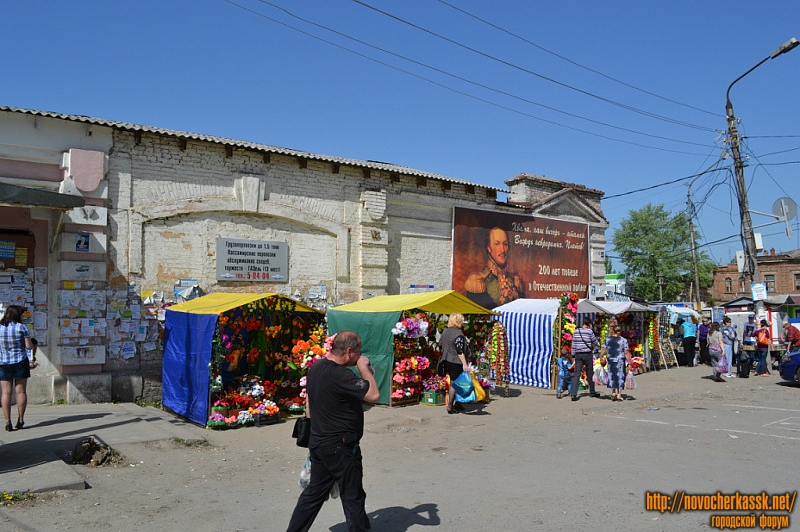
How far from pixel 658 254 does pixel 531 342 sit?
3887 cm

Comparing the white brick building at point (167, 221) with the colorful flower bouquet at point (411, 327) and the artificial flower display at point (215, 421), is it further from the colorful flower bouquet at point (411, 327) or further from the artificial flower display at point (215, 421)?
the colorful flower bouquet at point (411, 327)

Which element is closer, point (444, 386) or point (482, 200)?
point (444, 386)

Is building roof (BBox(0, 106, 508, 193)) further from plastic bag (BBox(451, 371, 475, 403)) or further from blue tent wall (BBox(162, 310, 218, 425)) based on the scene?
plastic bag (BBox(451, 371, 475, 403))

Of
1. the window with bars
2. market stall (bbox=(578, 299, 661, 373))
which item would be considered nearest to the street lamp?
market stall (bbox=(578, 299, 661, 373))

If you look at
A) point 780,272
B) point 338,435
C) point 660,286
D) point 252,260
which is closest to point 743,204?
point 252,260

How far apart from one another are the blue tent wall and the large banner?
892cm

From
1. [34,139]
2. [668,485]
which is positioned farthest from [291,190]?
[668,485]

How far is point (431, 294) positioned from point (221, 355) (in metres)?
4.76

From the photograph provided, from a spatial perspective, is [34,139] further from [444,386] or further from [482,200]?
[482,200]

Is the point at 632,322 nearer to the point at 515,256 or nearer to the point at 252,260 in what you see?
the point at 515,256

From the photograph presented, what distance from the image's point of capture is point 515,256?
19.8m

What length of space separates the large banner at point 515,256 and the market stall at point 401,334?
17.7 feet

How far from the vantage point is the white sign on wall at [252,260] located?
13.8 metres

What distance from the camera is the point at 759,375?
17969 mm
